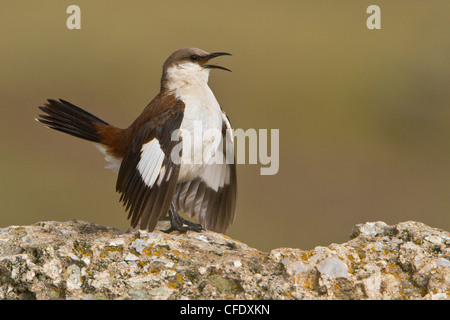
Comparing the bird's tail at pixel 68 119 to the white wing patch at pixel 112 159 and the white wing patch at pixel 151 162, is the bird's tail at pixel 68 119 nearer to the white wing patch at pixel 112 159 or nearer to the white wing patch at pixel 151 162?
the white wing patch at pixel 112 159

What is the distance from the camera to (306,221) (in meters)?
18.1

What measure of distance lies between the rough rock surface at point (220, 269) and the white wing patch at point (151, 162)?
3.81 ft

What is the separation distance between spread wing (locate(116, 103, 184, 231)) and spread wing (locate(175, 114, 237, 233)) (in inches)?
40.0

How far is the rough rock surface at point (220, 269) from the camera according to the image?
15.7ft

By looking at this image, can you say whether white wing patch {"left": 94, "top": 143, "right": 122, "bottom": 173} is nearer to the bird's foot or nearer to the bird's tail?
the bird's tail

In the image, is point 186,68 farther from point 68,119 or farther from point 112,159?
point 68,119

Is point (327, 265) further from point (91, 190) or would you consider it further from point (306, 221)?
point (91, 190)

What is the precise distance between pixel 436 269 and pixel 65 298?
89.7 inches

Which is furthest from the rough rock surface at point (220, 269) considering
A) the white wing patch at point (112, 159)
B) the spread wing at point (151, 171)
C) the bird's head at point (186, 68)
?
the bird's head at point (186, 68)

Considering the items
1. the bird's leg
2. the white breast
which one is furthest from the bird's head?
the bird's leg

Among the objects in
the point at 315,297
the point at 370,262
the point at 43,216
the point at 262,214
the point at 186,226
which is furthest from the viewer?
the point at 262,214

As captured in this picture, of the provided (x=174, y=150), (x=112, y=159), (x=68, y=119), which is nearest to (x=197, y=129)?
(x=174, y=150)

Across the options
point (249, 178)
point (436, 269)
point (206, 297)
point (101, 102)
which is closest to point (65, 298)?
point (206, 297)

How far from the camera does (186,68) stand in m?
7.38
